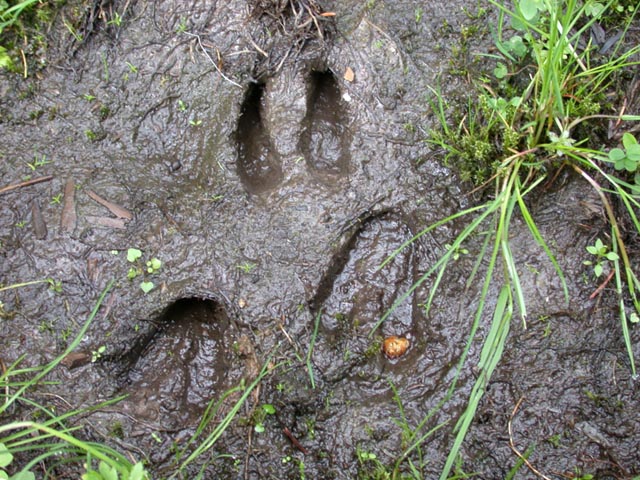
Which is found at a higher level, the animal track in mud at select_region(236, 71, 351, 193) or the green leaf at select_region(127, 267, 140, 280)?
the animal track in mud at select_region(236, 71, 351, 193)

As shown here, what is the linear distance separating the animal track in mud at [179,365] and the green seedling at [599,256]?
138cm

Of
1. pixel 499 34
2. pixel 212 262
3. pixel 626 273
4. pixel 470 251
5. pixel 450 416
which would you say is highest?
pixel 499 34

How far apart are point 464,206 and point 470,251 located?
6.9 inches

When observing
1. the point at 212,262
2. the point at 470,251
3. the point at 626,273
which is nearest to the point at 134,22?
the point at 212,262

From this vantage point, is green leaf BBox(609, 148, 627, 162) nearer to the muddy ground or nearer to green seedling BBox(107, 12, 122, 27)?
the muddy ground

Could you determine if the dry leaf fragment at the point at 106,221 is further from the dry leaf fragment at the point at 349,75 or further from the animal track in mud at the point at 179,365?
the dry leaf fragment at the point at 349,75

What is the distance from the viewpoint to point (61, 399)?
2.19 meters

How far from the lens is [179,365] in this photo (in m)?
2.29

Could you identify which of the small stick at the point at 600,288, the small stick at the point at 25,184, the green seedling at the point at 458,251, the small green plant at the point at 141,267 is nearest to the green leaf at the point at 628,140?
the small stick at the point at 600,288

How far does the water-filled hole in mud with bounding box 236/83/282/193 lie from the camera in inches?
93.8

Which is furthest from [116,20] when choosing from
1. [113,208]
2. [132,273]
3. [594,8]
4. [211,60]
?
[594,8]

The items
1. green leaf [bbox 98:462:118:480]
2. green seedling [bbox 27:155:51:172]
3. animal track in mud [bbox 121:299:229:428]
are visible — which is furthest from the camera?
green seedling [bbox 27:155:51:172]

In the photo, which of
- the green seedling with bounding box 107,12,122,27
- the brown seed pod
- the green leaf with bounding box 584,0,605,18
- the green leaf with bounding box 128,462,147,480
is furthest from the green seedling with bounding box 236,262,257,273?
the green leaf with bounding box 584,0,605,18

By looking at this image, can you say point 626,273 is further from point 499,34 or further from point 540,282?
point 499,34
